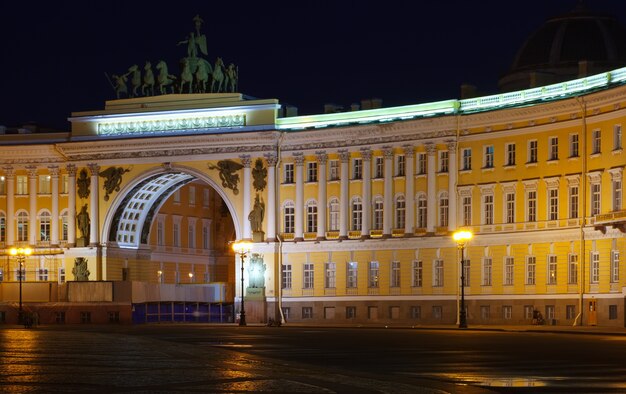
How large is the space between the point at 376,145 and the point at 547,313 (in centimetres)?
1759

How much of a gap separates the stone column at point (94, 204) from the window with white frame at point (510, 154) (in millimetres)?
31472

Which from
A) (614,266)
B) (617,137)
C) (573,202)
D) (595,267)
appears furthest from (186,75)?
(614,266)

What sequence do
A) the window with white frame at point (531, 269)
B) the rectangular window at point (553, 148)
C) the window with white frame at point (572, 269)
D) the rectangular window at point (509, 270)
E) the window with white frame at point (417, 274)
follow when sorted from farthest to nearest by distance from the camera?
the window with white frame at point (417, 274) → the rectangular window at point (509, 270) → the window with white frame at point (531, 269) → the rectangular window at point (553, 148) → the window with white frame at point (572, 269)

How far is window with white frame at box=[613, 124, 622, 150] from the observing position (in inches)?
3076

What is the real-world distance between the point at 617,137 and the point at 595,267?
24.0 feet

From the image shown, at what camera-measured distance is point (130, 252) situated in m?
107

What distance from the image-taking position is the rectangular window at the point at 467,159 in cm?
8981

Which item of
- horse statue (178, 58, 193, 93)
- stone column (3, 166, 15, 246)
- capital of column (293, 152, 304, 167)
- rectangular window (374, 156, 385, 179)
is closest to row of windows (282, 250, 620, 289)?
rectangular window (374, 156, 385, 179)

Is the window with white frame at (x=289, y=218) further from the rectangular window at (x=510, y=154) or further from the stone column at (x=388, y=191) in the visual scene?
the rectangular window at (x=510, y=154)

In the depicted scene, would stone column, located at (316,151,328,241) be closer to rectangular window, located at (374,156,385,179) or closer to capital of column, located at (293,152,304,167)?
capital of column, located at (293,152,304,167)

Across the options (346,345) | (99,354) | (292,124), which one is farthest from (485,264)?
(99,354)

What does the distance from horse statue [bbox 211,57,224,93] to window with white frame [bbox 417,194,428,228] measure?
17.8m

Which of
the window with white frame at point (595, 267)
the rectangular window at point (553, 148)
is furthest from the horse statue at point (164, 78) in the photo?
the window with white frame at point (595, 267)

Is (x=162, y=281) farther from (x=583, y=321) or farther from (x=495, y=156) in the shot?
(x=583, y=321)
